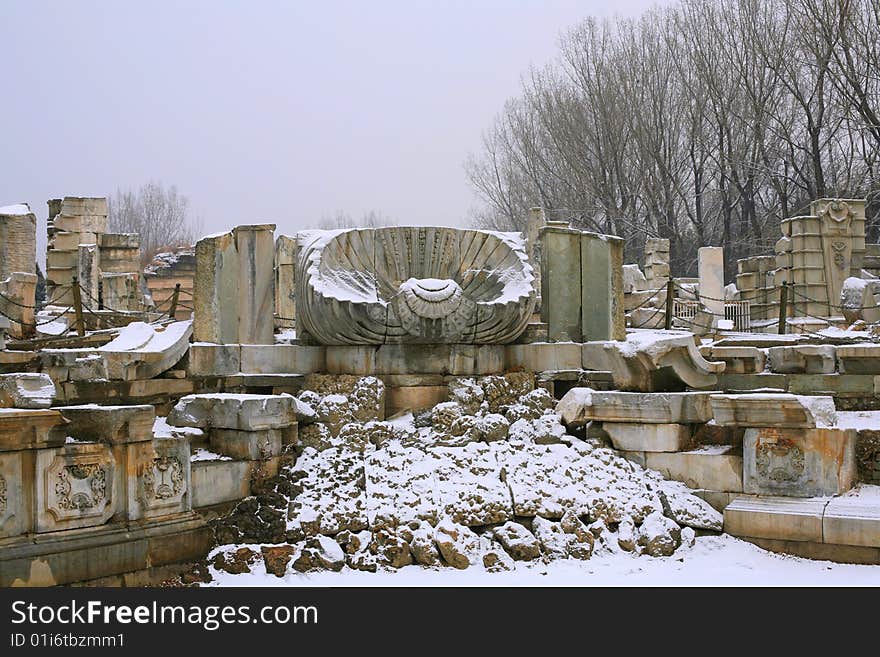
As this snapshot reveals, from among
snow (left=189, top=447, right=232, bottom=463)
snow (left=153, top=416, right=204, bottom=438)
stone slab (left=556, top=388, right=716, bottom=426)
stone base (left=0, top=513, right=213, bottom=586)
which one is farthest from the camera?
stone slab (left=556, top=388, right=716, bottom=426)

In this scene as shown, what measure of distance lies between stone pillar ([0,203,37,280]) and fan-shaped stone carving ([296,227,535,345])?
36.3 ft

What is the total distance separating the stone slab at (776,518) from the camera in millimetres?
5441

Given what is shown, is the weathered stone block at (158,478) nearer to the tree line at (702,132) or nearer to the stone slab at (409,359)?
the stone slab at (409,359)

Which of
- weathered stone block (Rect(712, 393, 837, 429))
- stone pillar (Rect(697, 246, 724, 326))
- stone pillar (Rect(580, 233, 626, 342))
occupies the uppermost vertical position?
stone pillar (Rect(697, 246, 724, 326))

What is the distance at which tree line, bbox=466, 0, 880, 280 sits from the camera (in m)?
26.3

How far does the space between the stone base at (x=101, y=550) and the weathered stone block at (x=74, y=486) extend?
0.07 m

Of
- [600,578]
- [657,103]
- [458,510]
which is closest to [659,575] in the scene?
[600,578]

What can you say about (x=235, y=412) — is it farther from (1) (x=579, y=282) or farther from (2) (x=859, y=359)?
(2) (x=859, y=359)

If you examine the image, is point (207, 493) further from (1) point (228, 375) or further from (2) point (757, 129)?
(2) point (757, 129)

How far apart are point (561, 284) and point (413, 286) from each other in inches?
59.3

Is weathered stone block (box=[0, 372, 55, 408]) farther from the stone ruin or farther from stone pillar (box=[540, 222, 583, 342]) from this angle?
stone pillar (box=[540, 222, 583, 342])

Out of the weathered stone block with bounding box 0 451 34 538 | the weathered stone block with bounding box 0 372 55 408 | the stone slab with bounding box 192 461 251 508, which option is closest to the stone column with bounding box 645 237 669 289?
the stone slab with bounding box 192 461 251 508

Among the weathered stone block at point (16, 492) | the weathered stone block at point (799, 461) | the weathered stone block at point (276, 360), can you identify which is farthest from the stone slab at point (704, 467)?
the weathered stone block at point (16, 492)

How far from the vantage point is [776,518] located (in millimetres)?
5590
